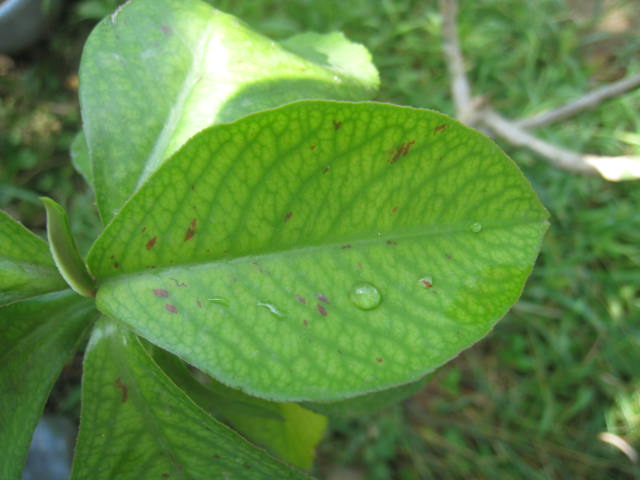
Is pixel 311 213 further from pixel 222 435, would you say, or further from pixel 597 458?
pixel 597 458

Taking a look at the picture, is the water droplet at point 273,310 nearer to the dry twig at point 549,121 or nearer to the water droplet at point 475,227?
the water droplet at point 475,227

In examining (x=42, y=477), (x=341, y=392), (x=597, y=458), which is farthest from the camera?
(x=597, y=458)

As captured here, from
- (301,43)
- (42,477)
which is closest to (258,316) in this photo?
(301,43)

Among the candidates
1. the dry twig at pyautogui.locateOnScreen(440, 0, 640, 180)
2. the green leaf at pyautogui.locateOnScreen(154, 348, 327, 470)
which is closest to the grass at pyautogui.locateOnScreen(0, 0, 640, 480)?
the dry twig at pyautogui.locateOnScreen(440, 0, 640, 180)

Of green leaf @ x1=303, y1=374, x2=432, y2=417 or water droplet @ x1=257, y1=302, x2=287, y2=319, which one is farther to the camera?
green leaf @ x1=303, y1=374, x2=432, y2=417

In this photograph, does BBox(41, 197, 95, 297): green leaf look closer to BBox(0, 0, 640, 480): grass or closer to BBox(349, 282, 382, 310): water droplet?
BBox(349, 282, 382, 310): water droplet

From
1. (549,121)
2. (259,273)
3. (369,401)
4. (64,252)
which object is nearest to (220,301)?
(259,273)

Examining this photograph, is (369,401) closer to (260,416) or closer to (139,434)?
(260,416)
